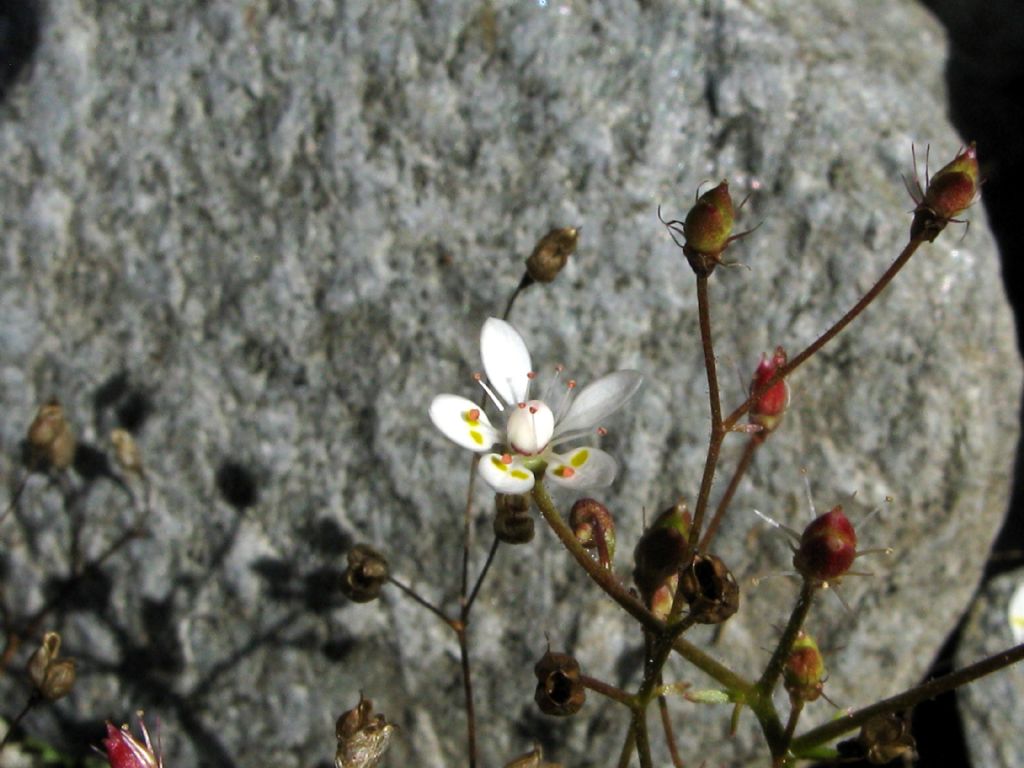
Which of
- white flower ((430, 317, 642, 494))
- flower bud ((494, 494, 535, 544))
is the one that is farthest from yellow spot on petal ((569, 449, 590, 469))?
flower bud ((494, 494, 535, 544))

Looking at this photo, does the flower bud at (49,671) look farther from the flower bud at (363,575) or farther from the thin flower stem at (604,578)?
the thin flower stem at (604,578)

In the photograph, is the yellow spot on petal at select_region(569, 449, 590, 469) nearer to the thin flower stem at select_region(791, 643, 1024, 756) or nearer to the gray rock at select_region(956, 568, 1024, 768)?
the thin flower stem at select_region(791, 643, 1024, 756)

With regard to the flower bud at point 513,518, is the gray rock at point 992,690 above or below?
above

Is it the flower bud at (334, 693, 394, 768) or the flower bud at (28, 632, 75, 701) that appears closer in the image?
the flower bud at (334, 693, 394, 768)

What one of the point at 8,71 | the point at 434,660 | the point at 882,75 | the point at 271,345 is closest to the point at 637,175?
the point at 882,75

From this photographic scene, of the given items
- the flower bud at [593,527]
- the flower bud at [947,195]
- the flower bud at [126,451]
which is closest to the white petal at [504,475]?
the flower bud at [593,527]

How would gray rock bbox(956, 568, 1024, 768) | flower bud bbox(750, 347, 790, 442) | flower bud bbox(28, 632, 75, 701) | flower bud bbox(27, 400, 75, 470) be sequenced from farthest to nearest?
gray rock bbox(956, 568, 1024, 768), flower bud bbox(27, 400, 75, 470), flower bud bbox(28, 632, 75, 701), flower bud bbox(750, 347, 790, 442)

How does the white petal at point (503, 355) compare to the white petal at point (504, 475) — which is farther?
the white petal at point (503, 355)

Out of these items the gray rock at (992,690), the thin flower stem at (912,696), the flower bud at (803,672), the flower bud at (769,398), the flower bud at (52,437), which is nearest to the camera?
the thin flower stem at (912,696)
